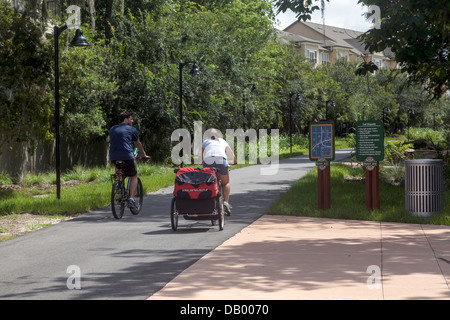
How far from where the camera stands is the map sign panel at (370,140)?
13703 millimetres

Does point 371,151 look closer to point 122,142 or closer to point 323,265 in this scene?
point 122,142

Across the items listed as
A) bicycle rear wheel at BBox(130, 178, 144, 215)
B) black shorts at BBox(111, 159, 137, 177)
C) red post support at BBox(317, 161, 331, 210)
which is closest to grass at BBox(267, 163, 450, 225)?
red post support at BBox(317, 161, 331, 210)

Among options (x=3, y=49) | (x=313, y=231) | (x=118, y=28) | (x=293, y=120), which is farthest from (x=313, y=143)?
(x=293, y=120)

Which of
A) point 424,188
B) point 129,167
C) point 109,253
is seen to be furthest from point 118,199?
point 424,188

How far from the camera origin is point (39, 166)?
26578 millimetres

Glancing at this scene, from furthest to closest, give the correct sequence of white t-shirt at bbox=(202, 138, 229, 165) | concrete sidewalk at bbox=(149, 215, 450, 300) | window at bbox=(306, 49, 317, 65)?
window at bbox=(306, 49, 317, 65) → white t-shirt at bbox=(202, 138, 229, 165) → concrete sidewalk at bbox=(149, 215, 450, 300)

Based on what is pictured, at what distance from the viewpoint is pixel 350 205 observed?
1446 centimetres

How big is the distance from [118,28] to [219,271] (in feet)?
82.7

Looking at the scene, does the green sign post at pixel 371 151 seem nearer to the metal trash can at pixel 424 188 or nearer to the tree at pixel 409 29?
the metal trash can at pixel 424 188

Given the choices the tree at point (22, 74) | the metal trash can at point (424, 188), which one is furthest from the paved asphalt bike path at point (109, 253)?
the tree at point (22, 74)

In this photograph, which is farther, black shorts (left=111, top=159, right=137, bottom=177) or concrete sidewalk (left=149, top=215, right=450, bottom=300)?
black shorts (left=111, top=159, right=137, bottom=177)

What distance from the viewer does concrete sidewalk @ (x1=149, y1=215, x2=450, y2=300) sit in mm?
6859

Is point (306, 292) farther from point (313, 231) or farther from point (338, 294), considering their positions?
point (313, 231)

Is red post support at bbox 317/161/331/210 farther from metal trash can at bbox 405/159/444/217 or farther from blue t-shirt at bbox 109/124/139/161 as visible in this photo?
blue t-shirt at bbox 109/124/139/161
